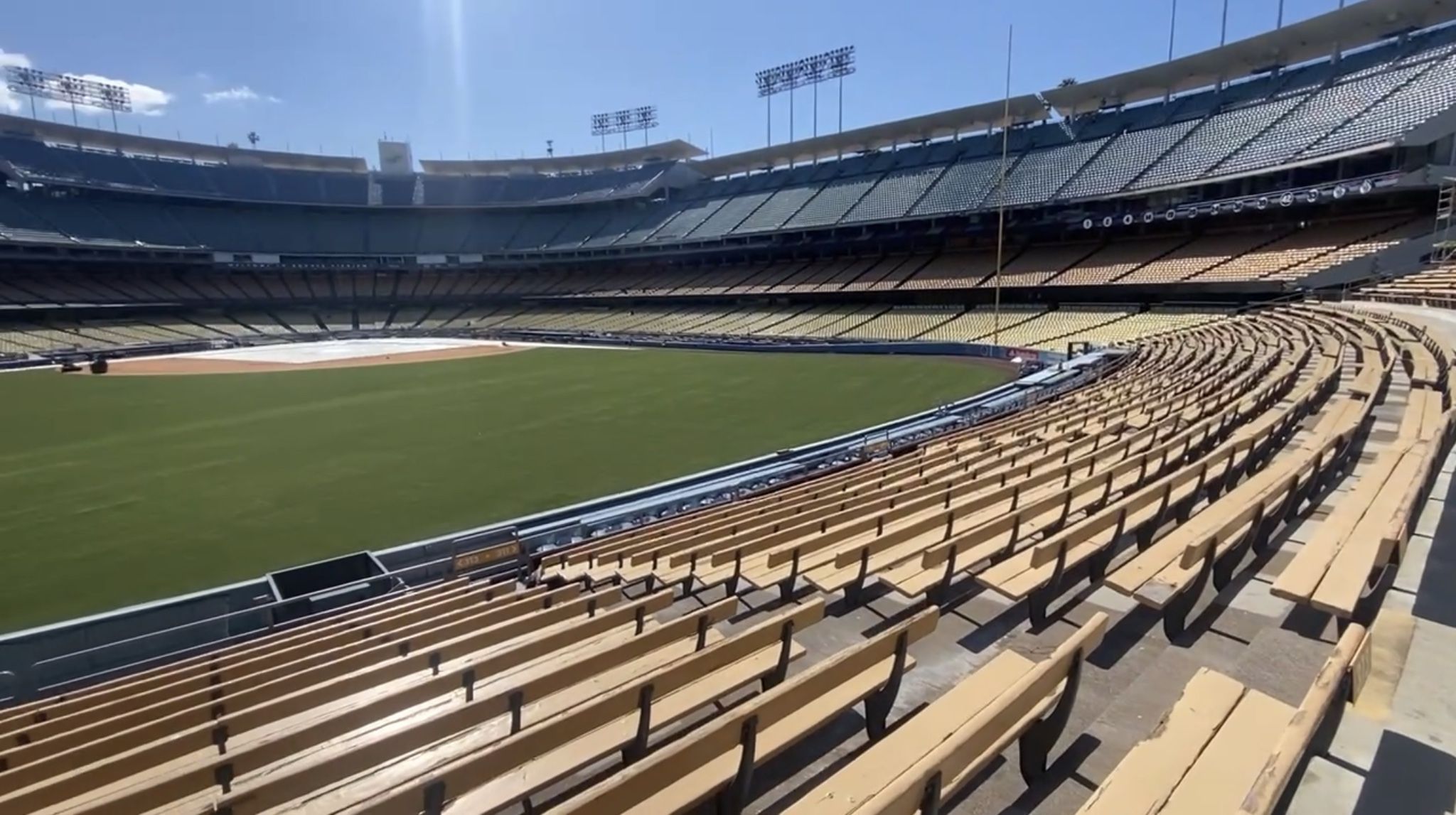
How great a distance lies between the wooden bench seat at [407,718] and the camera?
2723 millimetres

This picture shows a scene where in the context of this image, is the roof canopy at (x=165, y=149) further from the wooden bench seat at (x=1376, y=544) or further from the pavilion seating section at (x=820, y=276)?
the wooden bench seat at (x=1376, y=544)

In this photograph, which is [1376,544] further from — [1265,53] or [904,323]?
[1265,53]

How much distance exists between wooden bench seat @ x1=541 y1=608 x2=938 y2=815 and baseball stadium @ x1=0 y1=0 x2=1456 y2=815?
18mm

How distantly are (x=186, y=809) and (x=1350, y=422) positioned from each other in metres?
8.83

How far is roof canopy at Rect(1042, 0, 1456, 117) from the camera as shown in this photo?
104 ft

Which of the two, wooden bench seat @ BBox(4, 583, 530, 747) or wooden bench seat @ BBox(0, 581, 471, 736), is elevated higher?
wooden bench seat @ BBox(4, 583, 530, 747)

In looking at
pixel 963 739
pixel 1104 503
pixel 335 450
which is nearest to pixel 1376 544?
pixel 1104 503

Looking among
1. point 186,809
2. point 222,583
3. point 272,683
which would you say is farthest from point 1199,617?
point 222,583

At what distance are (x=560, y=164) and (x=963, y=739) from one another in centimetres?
8401

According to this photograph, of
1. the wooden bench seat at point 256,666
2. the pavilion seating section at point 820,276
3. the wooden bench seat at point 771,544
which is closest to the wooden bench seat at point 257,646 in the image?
the wooden bench seat at point 256,666

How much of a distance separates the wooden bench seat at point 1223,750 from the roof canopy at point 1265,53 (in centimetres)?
4305

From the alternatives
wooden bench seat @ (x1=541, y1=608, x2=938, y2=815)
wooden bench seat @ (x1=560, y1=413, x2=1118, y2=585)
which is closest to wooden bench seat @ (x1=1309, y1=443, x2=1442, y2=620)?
wooden bench seat @ (x1=541, y1=608, x2=938, y2=815)

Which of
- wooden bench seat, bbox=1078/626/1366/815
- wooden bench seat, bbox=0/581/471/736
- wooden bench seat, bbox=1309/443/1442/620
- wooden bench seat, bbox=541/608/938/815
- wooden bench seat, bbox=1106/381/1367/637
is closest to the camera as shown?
wooden bench seat, bbox=1078/626/1366/815

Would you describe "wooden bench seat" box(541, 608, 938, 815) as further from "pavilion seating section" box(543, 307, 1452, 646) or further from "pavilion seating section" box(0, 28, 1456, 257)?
"pavilion seating section" box(0, 28, 1456, 257)
